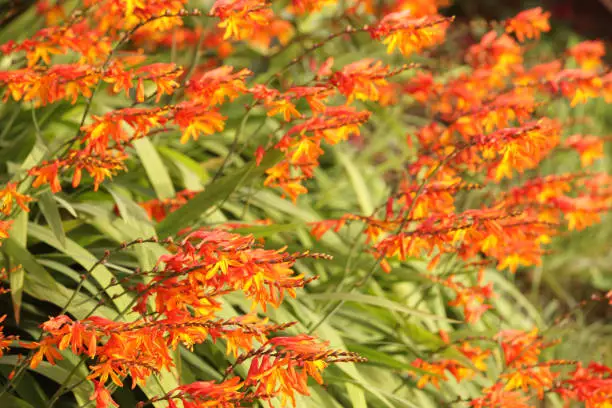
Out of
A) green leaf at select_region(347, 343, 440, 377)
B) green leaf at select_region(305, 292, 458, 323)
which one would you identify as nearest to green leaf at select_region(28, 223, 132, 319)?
green leaf at select_region(305, 292, 458, 323)

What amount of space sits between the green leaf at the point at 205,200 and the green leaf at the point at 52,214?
0.31m

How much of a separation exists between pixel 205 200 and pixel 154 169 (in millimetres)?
291

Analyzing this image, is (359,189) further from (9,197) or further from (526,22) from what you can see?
(9,197)

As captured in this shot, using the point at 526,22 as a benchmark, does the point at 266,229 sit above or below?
below

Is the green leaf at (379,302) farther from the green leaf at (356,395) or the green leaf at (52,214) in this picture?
the green leaf at (52,214)

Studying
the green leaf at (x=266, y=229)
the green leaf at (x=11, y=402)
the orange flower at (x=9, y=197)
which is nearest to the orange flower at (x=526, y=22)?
the green leaf at (x=266, y=229)

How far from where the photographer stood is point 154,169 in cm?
258

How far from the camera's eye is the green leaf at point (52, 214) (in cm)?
209

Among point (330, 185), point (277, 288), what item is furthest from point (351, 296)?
point (330, 185)

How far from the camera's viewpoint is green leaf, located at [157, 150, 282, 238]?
234 centimetres

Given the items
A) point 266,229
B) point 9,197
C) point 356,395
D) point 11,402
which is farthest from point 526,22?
point 11,402

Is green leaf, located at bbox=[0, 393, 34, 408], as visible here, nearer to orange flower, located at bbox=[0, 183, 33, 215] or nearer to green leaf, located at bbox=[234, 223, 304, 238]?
orange flower, located at bbox=[0, 183, 33, 215]

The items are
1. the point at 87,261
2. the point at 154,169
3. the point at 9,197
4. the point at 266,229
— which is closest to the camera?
the point at 9,197

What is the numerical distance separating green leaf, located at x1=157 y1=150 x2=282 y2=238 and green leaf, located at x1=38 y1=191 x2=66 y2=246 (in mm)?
313
